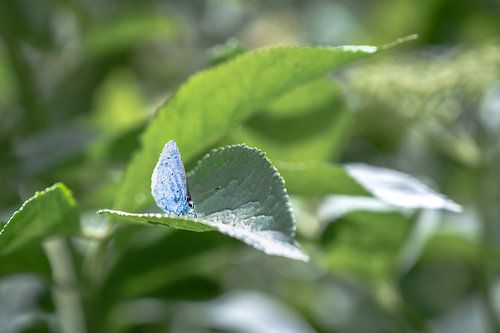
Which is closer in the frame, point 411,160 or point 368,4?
point 411,160

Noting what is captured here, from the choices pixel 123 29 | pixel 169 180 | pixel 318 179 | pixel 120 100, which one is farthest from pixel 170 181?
pixel 120 100

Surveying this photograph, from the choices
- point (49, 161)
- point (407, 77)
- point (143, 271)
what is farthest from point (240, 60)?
point (407, 77)

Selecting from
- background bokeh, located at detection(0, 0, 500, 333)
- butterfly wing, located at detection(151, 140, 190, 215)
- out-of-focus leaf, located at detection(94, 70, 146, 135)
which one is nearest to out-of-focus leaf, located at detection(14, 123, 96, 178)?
background bokeh, located at detection(0, 0, 500, 333)

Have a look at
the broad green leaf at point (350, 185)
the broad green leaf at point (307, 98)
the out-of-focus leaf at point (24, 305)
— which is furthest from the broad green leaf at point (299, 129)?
the out-of-focus leaf at point (24, 305)

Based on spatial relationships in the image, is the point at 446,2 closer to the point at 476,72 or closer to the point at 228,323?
the point at 476,72

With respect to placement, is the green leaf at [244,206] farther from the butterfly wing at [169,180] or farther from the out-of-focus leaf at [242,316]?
the out-of-focus leaf at [242,316]

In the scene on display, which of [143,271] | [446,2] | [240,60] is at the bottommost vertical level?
[143,271]
